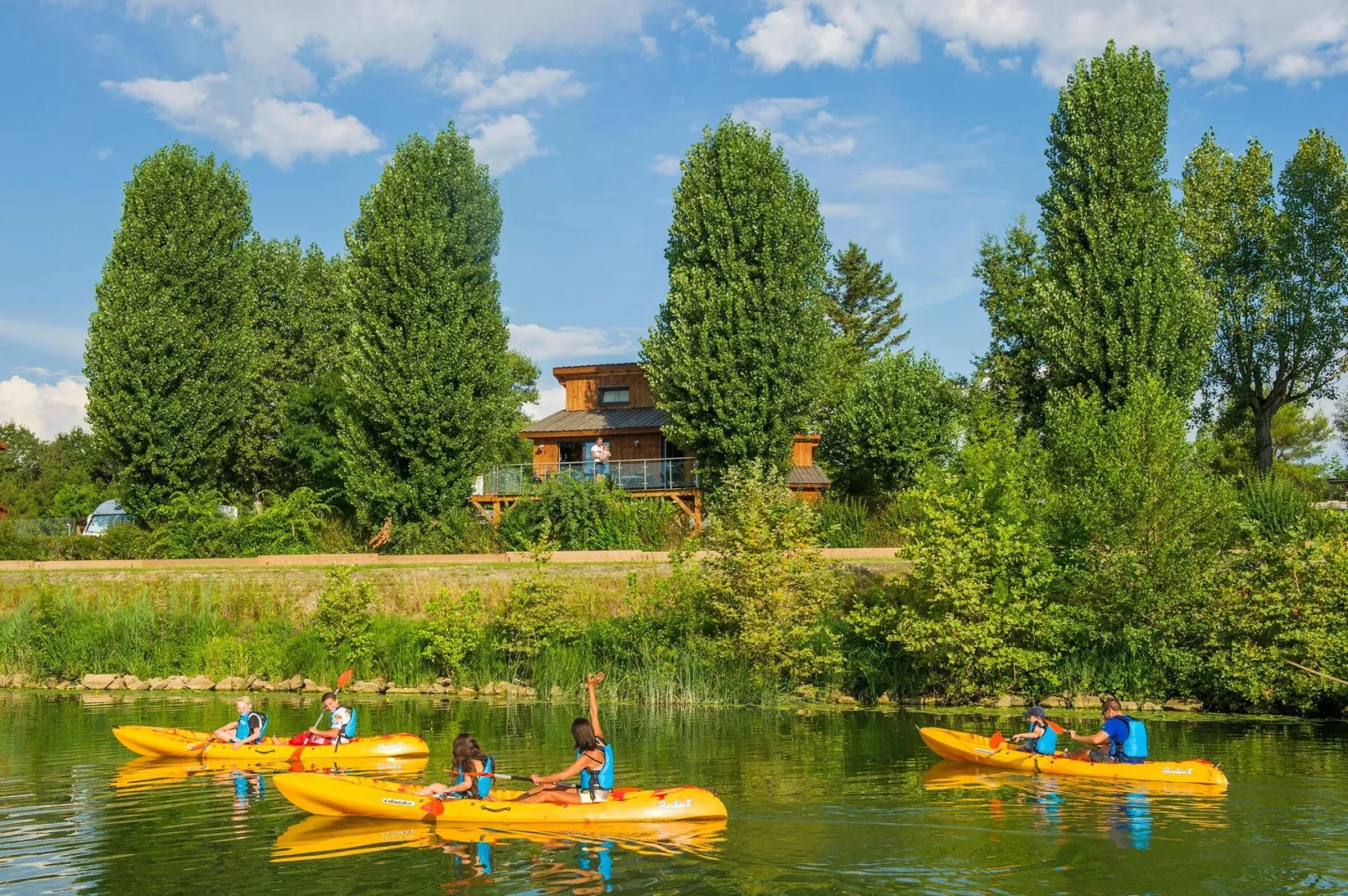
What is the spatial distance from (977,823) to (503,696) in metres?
18.0

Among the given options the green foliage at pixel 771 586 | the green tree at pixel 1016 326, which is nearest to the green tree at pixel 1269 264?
the green tree at pixel 1016 326

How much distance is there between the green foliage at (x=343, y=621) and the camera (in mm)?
32094

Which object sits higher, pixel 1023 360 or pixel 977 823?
pixel 1023 360

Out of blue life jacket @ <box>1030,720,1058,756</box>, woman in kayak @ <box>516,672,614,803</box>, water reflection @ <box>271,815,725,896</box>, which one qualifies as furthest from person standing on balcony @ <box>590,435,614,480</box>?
water reflection @ <box>271,815,725,896</box>

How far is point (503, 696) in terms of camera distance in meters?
30.5

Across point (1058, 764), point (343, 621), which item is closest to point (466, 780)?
point (1058, 764)

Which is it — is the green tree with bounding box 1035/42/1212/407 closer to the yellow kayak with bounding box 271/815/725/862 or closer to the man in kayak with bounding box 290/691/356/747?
the man in kayak with bounding box 290/691/356/747

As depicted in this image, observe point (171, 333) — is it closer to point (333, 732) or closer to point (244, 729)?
point (244, 729)

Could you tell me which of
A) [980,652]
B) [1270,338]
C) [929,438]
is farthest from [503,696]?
[1270,338]

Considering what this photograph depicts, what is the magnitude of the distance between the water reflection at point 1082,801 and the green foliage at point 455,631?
15396 mm

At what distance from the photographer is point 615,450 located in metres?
52.0

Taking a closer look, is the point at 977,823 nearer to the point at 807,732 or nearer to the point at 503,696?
the point at 807,732

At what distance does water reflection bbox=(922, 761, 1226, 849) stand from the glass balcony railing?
28.6 metres

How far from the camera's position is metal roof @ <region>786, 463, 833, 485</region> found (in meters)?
49.2
